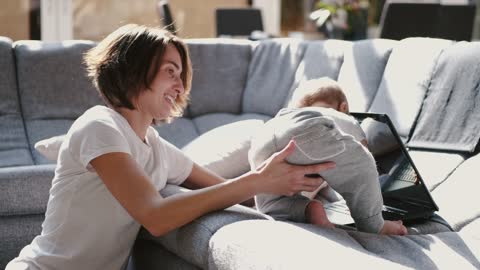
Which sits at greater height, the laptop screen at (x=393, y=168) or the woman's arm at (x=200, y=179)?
the laptop screen at (x=393, y=168)

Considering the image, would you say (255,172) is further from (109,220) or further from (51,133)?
(51,133)

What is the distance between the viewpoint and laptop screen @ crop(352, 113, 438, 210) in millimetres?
2135

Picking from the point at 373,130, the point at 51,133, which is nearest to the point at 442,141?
the point at 373,130

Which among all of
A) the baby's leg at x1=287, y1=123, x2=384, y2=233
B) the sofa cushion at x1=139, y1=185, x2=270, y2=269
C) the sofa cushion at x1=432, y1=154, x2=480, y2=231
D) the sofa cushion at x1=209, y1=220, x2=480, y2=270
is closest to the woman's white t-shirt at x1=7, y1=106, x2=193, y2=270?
the sofa cushion at x1=139, y1=185, x2=270, y2=269

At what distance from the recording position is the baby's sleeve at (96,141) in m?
1.84

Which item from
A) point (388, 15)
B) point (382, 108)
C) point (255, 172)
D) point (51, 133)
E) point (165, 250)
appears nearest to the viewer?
point (255, 172)

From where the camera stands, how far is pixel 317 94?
235 cm

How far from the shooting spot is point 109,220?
199 cm

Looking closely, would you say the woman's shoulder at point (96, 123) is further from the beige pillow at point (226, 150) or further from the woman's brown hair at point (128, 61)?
the beige pillow at point (226, 150)

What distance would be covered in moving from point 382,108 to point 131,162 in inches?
58.6

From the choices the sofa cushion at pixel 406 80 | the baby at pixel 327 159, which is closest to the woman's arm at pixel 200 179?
the baby at pixel 327 159

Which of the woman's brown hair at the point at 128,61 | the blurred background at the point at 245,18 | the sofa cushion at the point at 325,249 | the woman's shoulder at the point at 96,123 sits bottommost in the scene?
the blurred background at the point at 245,18

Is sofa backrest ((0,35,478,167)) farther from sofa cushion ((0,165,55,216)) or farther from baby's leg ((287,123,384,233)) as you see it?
baby's leg ((287,123,384,233))

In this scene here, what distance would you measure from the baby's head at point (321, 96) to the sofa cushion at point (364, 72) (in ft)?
2.70
